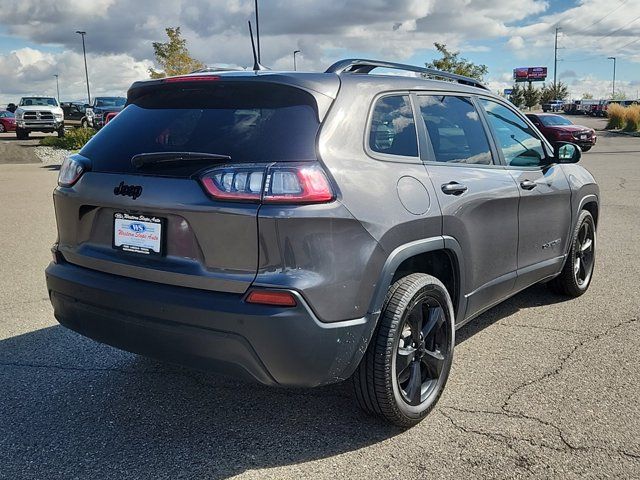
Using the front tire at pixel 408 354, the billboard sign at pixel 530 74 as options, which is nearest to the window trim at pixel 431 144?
the front tire at pixel 408 354

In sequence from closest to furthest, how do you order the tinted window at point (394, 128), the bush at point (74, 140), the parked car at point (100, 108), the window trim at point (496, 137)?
the tinted window at point (394, 128) < the window trim at point (496, 137) < the bush at point (74, 140) < the parked car at point (100, 108)

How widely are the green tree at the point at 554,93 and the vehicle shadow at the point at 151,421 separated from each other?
96.1 meters

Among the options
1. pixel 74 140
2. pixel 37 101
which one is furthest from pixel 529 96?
pixel 74 140

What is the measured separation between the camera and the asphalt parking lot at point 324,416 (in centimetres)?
289

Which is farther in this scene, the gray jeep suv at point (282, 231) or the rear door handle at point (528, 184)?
the rear door handle at point (528, 184)

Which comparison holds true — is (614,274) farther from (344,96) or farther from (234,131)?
(234,131)

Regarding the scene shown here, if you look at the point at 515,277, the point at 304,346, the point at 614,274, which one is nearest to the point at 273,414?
the point at 304,346

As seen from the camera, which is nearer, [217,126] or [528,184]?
[217,126]

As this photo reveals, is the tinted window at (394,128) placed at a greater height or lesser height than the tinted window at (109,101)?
lesser

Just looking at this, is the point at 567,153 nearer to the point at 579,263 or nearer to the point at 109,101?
the point at 579,263

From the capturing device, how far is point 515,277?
14.0 feet

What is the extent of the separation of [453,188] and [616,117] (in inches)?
1775

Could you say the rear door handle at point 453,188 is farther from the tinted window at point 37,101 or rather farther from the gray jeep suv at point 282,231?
the tinted window at point 37,101

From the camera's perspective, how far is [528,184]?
4.32 metres
